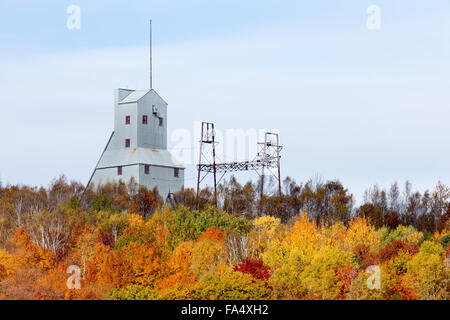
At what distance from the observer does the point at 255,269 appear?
38.1 metres

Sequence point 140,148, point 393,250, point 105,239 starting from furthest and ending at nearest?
point 140,148 < point 105,239 < point 393,250

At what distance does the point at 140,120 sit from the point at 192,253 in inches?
1016

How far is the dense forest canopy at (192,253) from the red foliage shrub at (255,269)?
6 centimetres

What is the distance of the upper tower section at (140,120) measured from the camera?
68125mm

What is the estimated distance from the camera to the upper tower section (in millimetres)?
68125

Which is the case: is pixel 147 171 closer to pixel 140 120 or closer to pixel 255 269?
pixel 140 120

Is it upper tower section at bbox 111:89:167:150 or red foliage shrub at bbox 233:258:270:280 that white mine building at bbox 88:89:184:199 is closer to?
upper tower section at bbox 111:89:167:150

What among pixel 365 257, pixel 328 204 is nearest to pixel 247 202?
pixel 328 204

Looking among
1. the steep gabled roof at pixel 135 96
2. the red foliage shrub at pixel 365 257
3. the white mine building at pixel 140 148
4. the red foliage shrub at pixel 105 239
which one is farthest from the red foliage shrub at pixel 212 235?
the steep gabled roof at pixel 135 96

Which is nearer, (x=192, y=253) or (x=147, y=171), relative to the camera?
(x=192, y=253)

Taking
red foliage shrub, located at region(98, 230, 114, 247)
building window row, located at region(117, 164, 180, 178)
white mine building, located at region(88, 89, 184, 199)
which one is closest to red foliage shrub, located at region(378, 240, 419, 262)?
red foliage shrub, located at region(98, 230, 114, 247)

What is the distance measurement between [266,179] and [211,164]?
707 inches

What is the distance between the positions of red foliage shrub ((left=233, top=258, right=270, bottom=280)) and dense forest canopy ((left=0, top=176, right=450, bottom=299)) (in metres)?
0.06

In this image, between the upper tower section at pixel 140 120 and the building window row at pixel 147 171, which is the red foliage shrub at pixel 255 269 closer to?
the building window row at pixel 147 171
